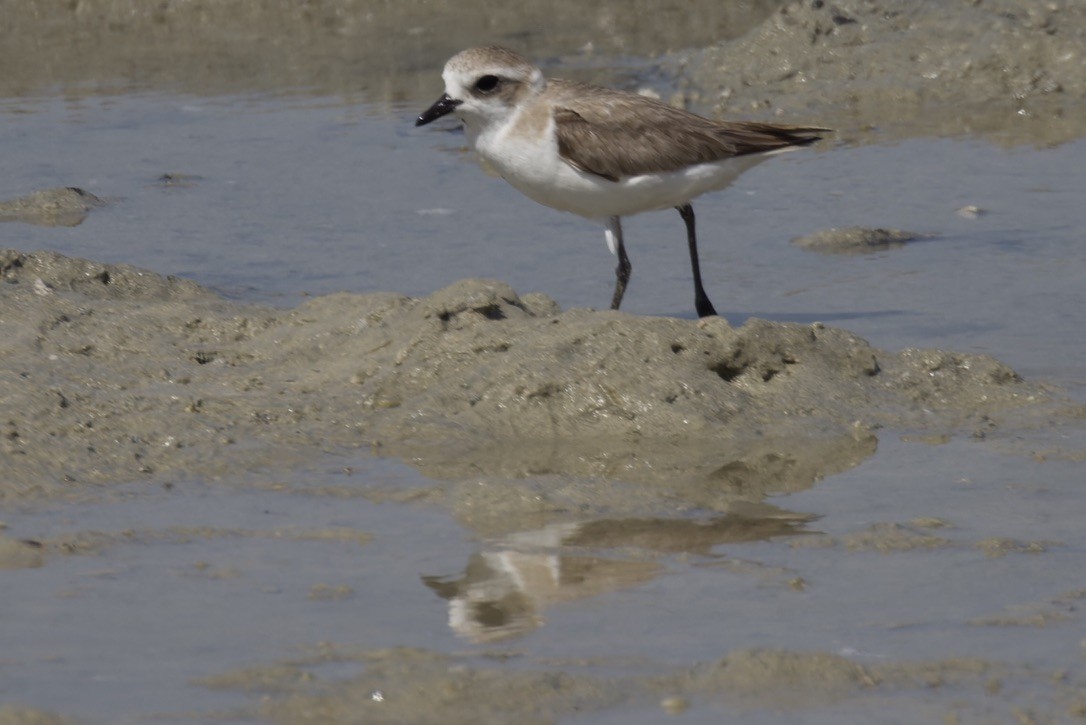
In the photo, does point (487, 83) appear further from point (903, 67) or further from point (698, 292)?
point (903, 67)

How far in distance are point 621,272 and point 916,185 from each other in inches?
116

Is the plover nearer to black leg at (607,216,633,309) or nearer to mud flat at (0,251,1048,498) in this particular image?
black leg at (607,216,633,309)

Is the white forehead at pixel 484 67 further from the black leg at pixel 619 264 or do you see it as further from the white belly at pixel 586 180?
the black leg at pixel 619 264

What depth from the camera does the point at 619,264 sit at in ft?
23.6

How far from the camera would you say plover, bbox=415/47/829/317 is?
22.6ft

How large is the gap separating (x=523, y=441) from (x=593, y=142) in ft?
6.43

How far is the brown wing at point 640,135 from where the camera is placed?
6900 mm

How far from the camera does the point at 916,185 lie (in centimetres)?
940

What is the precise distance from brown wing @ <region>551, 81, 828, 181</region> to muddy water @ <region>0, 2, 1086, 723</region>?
725 millimetres

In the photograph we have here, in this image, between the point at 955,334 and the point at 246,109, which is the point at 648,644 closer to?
the point at 955,334

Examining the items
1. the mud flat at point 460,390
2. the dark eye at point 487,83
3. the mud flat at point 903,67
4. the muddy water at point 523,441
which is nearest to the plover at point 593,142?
the dark eye at point 487,83

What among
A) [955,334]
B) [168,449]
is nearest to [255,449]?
[168,449]

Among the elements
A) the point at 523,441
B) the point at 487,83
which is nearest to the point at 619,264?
the point at 487,83

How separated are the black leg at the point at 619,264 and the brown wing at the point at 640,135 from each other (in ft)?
1.18
